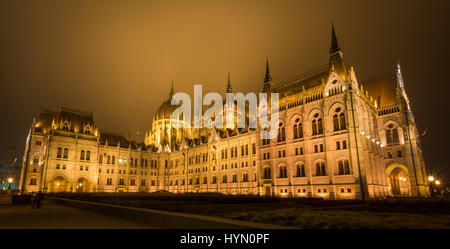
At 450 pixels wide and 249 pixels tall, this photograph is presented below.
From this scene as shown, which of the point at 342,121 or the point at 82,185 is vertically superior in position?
the point at 342,121

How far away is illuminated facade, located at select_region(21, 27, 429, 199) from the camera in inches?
1818

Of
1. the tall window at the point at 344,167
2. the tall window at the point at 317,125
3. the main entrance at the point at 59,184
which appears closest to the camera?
the tall window at the point at 344,167

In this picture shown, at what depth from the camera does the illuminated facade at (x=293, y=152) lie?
46.2 metres

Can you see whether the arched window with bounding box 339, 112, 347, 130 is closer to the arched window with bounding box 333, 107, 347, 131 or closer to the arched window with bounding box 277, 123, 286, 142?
the arched window with bounding box 333, 107, 347, 131

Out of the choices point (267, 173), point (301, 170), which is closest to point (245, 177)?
point (267, 173)

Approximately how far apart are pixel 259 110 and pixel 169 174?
Answer: 4377 centimetres

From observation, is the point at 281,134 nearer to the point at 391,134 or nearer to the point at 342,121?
the point at 342,121

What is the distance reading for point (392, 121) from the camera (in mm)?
53500

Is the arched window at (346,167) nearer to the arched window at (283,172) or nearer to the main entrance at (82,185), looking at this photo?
A: the arched window at (283,172)

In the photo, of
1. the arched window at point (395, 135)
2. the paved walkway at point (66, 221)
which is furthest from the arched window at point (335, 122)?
the paved walkway at point (66, 221)

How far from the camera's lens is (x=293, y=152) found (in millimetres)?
52469
